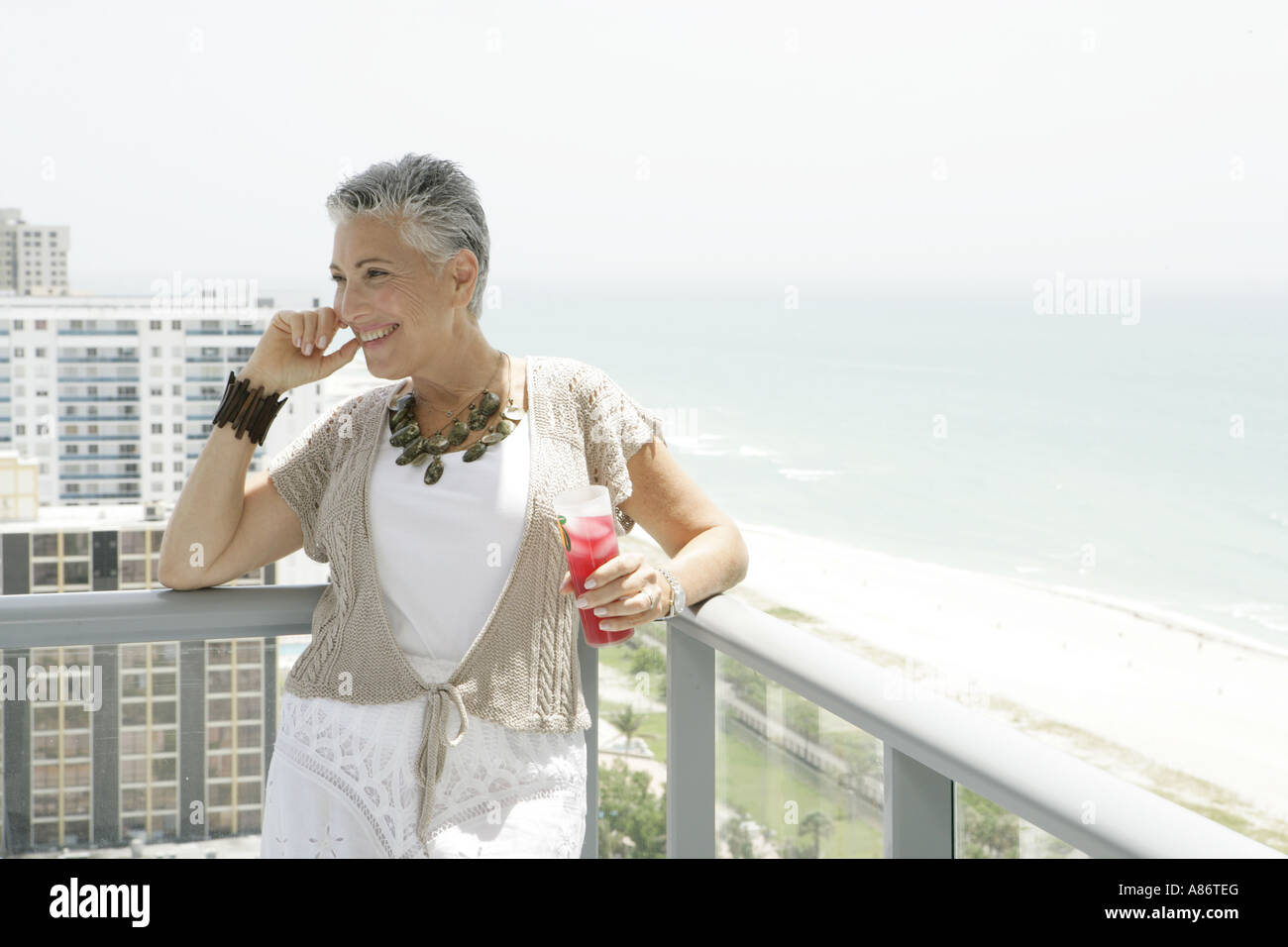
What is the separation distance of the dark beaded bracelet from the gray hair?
0.92ft

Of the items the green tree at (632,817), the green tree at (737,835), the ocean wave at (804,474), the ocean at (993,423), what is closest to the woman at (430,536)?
the green tree at (632,817)

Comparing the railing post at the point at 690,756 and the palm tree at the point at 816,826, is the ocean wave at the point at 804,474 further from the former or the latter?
the palm tree at the point at 816,826

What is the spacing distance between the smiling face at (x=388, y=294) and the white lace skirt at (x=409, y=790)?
44cm

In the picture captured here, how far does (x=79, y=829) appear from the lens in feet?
5.69

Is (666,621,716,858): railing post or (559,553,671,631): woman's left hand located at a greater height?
(559,553,671,631): woman's left hand

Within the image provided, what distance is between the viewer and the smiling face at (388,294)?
5.75 ft

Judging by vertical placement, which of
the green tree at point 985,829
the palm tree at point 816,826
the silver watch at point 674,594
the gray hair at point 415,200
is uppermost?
the gray hair at point 415,200

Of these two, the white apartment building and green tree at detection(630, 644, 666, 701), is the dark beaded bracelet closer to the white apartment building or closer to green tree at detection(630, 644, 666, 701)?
green tree at detection(630, 644, 666, 701)

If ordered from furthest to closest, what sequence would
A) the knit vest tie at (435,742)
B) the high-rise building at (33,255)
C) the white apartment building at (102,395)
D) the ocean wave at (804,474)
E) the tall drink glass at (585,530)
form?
the high-rise building at (33,255) → the ocean wave at (804,474) → the white apartment building at (102,395) → the knit vest tie at (435,742) → the tall drink glass at (585,530)

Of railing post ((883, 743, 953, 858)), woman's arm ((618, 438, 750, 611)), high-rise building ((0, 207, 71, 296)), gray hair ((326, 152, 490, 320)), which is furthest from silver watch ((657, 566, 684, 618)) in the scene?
high-rise building ((0, 207, 71, 296))

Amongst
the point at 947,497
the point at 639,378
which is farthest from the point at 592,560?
the point at 639,378

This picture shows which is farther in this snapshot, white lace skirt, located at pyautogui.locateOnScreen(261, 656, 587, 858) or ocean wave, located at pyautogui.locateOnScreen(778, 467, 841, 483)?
ocean wave, located at pyautogui.locateOnScreen(778, 467, 841, 483)

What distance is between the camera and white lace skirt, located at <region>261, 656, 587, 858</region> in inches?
64.8

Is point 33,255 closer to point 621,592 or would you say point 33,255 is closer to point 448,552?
point 448,552
